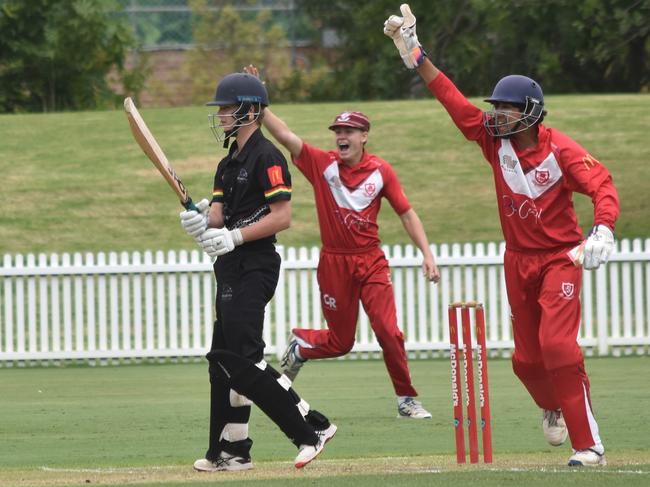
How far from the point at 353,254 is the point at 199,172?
13107 mm

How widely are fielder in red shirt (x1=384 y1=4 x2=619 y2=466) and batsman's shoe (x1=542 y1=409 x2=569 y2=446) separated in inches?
9.1

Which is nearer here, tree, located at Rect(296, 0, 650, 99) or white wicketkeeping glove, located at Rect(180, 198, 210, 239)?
white wicketkeeping glove, located at Rect(180, 198, 210, 239)

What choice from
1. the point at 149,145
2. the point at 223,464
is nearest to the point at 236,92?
the point at 149,145

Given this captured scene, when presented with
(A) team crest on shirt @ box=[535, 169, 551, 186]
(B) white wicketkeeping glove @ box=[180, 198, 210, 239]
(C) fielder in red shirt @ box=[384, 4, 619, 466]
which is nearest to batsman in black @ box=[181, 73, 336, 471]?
(B) white wicketkeeping glove @ box=[180, 198, 210, 239]

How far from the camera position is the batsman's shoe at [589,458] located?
309 inches

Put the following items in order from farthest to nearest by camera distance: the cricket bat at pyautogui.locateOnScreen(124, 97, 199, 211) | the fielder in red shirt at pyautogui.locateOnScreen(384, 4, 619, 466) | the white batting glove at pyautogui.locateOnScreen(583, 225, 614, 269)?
the fielder in red shirt at pyautogui.locateOnScreen(384, 4, 619, 466), the cricket bat at pyautogui.locateOnScreen(124, 97, 199, 211), the white batting glove at pyautogui.locateOnScreen(583, 225, 614, 269)

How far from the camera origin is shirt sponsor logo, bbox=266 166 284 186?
8.06 m

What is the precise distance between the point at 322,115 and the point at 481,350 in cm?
1958

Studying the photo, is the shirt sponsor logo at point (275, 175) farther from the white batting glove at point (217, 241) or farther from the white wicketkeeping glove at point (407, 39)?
the white wicketkeeping glove at point (407, 39)

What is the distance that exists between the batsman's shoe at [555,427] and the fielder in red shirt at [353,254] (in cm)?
244

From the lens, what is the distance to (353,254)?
1110 cm

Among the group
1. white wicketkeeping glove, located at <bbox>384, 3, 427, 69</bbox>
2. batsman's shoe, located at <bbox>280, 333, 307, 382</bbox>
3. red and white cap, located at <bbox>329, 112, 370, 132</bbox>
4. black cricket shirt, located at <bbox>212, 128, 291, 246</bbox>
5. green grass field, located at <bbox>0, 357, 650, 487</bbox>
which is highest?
white wicketkeeping glove, located at <bbox>384, 3, 427, 69</bbox>

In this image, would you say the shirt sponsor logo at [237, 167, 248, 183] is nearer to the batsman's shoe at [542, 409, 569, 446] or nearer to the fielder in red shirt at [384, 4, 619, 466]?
the fielder in red shirt at [384, 4, 619, 466]

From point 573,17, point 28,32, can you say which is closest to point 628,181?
point 573,17
